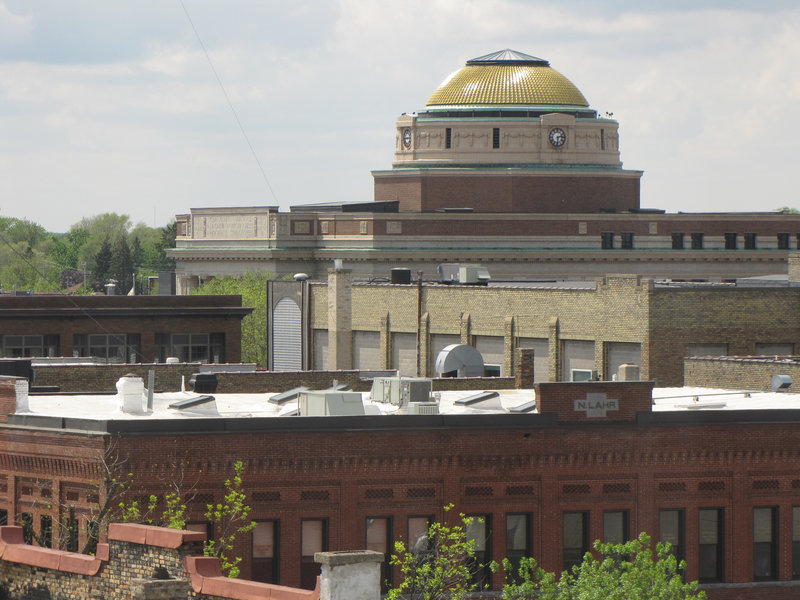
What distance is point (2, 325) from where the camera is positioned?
7650cm

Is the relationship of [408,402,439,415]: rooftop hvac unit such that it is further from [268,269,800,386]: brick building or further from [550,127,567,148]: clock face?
[550,127,567,148]: clock face

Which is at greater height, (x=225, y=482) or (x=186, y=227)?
(x=186, y=227)

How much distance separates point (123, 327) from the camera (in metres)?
78.9

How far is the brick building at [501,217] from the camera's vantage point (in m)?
136

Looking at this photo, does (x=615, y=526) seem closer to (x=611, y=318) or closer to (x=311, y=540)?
(x=311, y=540)

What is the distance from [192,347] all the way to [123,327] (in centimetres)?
310

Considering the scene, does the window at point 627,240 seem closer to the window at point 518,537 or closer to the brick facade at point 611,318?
the brick facade at point 611,318

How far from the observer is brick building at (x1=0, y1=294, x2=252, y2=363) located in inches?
3024

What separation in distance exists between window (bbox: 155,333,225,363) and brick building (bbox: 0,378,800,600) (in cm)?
4046

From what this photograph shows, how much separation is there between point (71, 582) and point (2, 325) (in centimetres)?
5208

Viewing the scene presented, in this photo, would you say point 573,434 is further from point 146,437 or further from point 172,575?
point 172,575

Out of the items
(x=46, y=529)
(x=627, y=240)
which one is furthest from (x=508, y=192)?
(x=46, y=529)

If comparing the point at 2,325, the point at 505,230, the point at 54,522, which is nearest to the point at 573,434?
the point at 54,522

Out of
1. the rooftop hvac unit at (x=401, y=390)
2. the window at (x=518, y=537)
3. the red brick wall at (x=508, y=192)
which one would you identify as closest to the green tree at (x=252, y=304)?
the red brick wall at (x=508, y=192)
